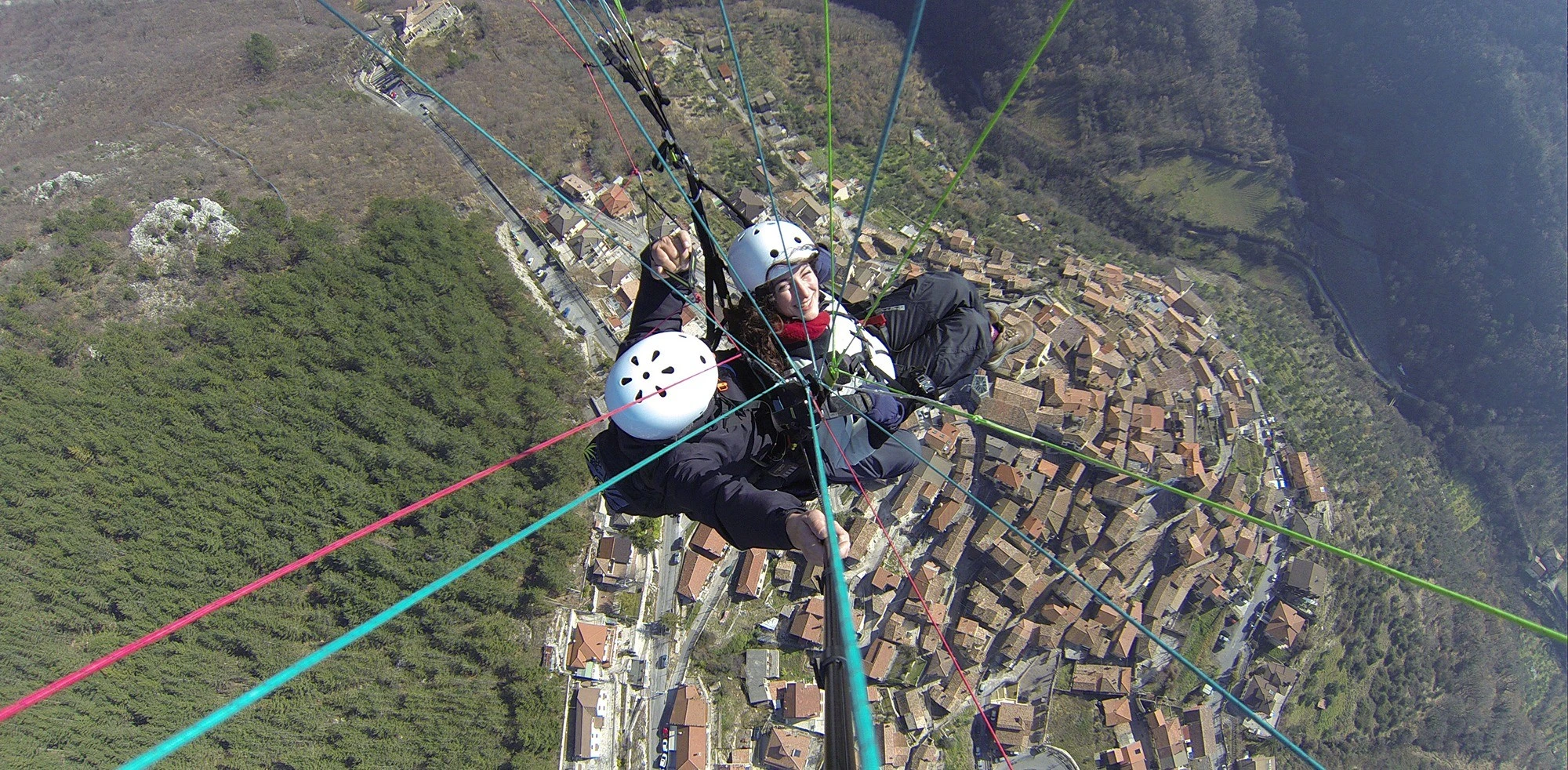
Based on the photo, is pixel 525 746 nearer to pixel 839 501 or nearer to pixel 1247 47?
pixel 839 501

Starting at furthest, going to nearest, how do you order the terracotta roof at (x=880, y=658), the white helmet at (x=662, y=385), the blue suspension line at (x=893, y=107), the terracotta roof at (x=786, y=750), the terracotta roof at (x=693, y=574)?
the terracotta roof at (x=880, y=658) → the terracotta roof at (x=693, y=574) → the terracotta roof at (x=786, y=750) → the white helmet at (x=662, y=385) → the blue suspension line at (x=893, y=107)

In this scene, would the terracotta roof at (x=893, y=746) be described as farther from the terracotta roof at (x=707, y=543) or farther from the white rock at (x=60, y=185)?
the white rock at (x=60, y=185)

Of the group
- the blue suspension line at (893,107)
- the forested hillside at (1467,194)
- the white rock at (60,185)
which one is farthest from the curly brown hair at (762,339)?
the forested hillside at (1467,194)

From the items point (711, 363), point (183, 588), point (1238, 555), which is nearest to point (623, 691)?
point (183, 588)

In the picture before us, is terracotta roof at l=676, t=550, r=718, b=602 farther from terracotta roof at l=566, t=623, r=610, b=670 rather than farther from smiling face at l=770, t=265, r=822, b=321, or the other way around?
smiling face at l=770, t=265, r=822, b=321

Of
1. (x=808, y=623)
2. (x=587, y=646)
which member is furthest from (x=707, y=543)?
(x=587, y=646)
